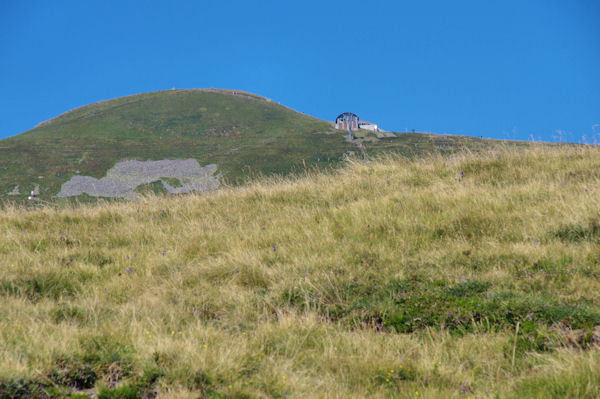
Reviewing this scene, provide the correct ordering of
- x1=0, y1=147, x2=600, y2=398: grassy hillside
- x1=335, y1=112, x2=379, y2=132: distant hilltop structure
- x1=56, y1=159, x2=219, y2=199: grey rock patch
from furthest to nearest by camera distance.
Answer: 1. x1=335, y1=112, x2=379, y2=132: distant hilltop structure
2. x1=56, y1=159, x2=219, y2=199: grey rock patch
3. x1=0, y1=147, x2=600, y2=398: grassy hillside

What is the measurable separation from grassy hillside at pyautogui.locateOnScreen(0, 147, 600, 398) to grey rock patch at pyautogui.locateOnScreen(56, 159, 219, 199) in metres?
34.7

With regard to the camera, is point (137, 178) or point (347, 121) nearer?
point (137, 178)

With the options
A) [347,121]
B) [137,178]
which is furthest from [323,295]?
[347,121]

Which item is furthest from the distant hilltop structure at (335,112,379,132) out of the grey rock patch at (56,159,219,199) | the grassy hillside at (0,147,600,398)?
the grassy hillside at (0,147,600,398)

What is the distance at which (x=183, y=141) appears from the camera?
74.5 meters

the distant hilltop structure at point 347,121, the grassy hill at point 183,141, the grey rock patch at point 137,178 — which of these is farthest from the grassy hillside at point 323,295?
the distant hilltop structure at point 347,121

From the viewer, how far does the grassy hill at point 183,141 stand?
2154 inches

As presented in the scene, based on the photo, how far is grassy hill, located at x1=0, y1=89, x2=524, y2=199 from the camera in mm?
54719

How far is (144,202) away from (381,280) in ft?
25.4

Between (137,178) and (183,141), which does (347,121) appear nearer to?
(183,141)

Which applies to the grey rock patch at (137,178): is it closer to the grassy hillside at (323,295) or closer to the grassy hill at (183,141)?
the grassy hill at (183,141)

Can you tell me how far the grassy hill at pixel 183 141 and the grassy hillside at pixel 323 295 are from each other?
35.6 metres

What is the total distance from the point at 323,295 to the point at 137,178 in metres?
51.5

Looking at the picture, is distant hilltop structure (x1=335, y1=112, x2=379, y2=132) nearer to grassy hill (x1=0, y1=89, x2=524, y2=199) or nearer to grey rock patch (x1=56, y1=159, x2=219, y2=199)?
grassy hill (x1=0, y1=89, x2=524, y2=199)
